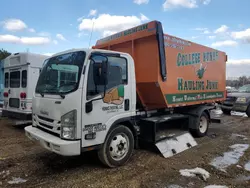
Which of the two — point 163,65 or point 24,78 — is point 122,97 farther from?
point 24,78

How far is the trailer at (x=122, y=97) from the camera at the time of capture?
12.8 feet

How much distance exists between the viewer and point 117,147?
4586 mm

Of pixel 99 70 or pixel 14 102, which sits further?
pixel 14 102

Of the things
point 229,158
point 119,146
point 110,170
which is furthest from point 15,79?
point 229,158

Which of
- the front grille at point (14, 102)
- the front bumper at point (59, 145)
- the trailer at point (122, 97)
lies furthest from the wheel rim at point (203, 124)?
the front grille at point (14, 102)

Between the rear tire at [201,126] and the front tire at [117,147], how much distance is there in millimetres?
3192

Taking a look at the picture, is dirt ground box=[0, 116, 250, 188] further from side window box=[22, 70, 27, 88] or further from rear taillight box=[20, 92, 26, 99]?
side window box=[22, 70, 27, 88]

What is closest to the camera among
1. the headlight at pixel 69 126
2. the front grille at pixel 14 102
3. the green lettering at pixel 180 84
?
the headlight at pixel 69 126

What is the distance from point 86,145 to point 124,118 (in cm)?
108

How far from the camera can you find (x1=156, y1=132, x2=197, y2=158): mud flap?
5.44m

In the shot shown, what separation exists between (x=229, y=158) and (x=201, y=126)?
2258 millimetres

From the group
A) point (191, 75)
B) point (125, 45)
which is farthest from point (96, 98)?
point (191, 75)

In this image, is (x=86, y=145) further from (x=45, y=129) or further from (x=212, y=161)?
(x=212, y=161)

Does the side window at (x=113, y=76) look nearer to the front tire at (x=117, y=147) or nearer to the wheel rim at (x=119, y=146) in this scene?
the front tire at (x=117, y=147)
